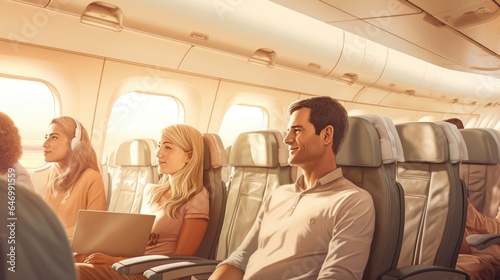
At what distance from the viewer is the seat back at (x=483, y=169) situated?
3598mm

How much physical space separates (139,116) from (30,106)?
1778 millimetres

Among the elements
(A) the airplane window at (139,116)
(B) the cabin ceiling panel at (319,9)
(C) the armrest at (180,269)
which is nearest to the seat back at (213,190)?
(C) the armrest at (180,269)

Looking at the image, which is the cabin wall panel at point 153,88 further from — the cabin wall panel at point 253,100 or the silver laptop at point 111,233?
the silver laptop at point 111,233

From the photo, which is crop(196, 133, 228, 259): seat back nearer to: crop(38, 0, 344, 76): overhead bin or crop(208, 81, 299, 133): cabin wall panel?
crop(38, 0, 344, 76): overhead bin

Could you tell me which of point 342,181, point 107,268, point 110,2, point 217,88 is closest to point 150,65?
point 217,88

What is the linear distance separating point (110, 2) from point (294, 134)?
2015 mm

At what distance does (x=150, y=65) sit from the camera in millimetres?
5113

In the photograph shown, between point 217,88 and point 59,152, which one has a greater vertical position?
point 217,88

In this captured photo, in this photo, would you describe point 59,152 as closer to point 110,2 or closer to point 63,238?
point 110,2

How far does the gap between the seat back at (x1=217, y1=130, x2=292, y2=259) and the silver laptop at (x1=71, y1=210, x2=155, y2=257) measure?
676 millimetres

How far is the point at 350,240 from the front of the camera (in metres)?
1.92

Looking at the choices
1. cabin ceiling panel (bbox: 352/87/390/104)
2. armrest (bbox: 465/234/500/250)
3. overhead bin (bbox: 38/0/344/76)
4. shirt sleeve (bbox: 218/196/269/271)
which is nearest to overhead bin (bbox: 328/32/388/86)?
overhead bin (bbox: 38/0/344/76)

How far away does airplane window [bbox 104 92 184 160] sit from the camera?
554 cm

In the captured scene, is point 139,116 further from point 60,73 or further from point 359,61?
point 359,61
